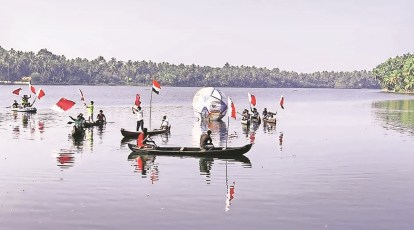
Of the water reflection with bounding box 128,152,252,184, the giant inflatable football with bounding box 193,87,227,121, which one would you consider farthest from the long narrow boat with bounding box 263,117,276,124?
the water reflection with bounding box 128,152,252,184

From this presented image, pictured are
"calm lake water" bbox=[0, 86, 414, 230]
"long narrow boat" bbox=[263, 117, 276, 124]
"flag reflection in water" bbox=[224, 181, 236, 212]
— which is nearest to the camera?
"calm lake water" bbox=[0, 86, 414, 230]

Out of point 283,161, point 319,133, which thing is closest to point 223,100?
point 319,133

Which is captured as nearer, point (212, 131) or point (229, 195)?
point (229, 195)

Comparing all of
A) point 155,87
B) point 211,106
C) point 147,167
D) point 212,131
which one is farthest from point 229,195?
point 211,106

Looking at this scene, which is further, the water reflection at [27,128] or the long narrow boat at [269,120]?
the long narrow boat at [269,120]

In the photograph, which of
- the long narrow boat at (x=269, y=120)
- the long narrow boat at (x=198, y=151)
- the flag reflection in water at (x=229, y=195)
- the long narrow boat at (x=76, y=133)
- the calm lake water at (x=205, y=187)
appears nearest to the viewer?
the calm lake water at (x=205, y=187)

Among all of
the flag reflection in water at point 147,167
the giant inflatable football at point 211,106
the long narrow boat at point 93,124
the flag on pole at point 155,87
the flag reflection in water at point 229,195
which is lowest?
the flag reflection in water at point 229,195

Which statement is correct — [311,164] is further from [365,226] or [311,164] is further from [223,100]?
[223,100]

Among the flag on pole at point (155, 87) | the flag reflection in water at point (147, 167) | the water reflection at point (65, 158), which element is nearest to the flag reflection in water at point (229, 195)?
the flag reflection in water at point (147, 167)

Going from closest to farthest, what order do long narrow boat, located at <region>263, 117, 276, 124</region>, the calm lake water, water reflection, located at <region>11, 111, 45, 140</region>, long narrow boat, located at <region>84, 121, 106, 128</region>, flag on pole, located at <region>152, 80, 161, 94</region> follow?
the calm lake water → water reflection, located at <region>11, 111, 45, 140</region> → flag on pole, located at <region>152, 80, 161, 94</region> → long narrow boat, located at <region>84, 121, 106, 128</region> → long narrow boat, located at <region>263, 117, 276, 124</region>

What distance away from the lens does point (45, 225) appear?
18.1 metres

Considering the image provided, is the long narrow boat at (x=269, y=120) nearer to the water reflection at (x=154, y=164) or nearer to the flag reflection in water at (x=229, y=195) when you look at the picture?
the water reflection at (x=154, y=164)

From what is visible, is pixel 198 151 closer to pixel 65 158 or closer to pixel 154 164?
pixel 154 164

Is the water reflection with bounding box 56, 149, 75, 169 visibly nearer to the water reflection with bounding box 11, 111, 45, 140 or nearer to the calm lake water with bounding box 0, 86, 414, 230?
the calm lake water with bounding box 0, 86, 414, 230
